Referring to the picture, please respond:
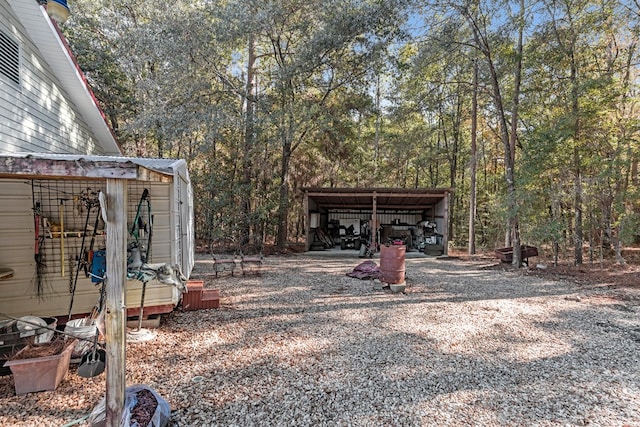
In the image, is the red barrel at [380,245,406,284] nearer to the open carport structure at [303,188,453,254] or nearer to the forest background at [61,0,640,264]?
the forest background at [61,0,640,264]

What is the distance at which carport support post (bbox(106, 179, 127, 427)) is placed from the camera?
6.70 ft

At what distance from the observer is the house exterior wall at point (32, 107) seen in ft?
12.8

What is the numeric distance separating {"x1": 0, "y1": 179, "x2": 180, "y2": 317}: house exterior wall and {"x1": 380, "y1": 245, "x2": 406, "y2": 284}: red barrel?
423 cm

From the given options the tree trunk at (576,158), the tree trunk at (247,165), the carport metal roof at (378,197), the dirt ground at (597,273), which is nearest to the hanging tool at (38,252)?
the tree trunk at (247,165)

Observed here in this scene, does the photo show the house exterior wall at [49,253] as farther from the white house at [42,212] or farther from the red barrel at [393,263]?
the red barrel at [393,263]

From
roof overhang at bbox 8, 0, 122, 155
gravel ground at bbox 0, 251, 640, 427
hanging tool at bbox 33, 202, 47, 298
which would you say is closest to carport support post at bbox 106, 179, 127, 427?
gravel ground at bbox 0, 251, 640, 427

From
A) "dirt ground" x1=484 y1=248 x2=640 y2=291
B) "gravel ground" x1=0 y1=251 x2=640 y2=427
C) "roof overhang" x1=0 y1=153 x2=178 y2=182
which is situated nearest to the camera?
"roof overhang" x1=0 y1=153 x2=178 y2=182

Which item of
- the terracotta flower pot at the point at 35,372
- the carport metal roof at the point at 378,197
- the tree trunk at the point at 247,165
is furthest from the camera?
the carport metal roof at the point at 378,197

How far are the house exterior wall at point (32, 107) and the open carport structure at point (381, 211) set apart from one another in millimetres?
7554

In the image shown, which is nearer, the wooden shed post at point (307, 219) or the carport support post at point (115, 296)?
the carport support post at point (115, 296)

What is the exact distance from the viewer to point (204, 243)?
14.2 metres

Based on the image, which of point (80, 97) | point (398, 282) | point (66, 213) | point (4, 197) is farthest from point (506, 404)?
point (80, 97)

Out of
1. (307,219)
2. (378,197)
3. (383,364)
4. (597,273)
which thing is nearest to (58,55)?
(383,364)

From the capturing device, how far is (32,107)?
14.5ft
